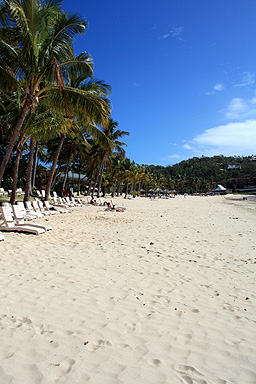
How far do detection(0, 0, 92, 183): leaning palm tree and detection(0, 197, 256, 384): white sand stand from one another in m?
6.99

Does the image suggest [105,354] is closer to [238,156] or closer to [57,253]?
[57,253]

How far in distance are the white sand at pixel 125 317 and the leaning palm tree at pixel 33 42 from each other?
6990 millimetres

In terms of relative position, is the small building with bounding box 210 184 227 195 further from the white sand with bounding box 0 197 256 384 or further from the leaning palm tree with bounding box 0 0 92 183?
the white sand with bounding box 0 197 256 384

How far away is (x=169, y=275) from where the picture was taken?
4820 mm

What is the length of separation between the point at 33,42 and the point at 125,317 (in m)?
10.5

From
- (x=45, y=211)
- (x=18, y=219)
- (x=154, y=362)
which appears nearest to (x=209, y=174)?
(x=45, y=211)

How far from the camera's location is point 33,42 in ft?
31.5

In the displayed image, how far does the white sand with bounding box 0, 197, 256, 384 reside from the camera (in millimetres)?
2226

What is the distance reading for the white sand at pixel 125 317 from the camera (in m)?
2.23

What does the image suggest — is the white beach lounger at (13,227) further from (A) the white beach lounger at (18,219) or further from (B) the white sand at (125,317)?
(B) the white sand at (125,317)

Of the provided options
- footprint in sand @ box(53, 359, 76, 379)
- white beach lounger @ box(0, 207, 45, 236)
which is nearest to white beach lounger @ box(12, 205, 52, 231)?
white beach lounger @ box(0, 207, 45, 236)

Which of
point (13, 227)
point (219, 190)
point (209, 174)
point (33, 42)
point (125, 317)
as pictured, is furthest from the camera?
point (209, 174)

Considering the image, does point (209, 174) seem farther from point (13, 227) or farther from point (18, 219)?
point (13, 227)

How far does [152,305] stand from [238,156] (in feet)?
632
